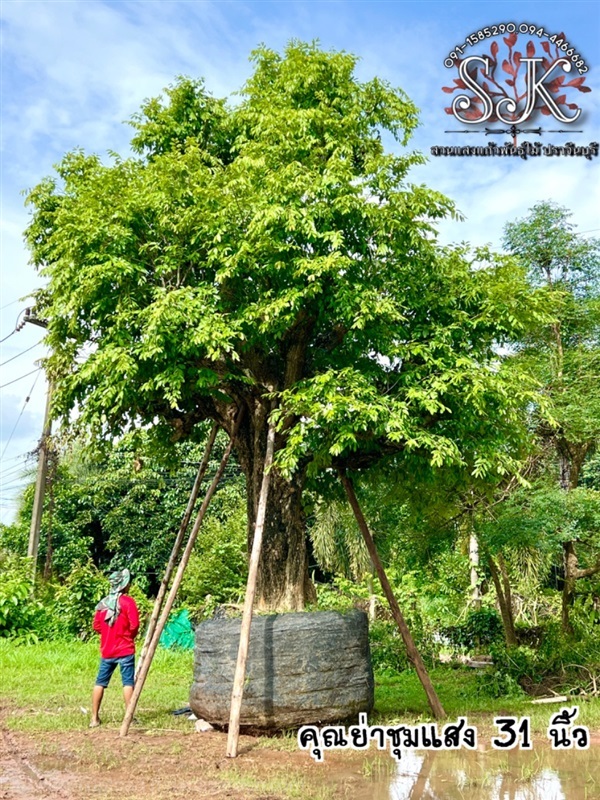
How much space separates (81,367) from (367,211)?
3262 mm

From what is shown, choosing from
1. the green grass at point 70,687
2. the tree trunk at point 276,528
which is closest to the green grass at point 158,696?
the green grass at point 70,687

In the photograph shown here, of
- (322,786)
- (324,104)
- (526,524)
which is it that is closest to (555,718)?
(526,524)

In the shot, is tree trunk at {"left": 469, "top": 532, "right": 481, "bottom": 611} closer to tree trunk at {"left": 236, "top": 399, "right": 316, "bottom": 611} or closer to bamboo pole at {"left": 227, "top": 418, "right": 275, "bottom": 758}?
tree trunk at {"left": 236, "top": 399, "right": 316, "bottom": 611}

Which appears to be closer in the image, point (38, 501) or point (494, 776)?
point (494, 776)

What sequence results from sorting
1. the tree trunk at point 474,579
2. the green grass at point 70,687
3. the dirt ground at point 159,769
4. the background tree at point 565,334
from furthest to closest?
1. the tree trunk at point 474,579
2. the background tree at point 565,334
3. the green grass at point 70,687
4. the dirt ground at point 159,769

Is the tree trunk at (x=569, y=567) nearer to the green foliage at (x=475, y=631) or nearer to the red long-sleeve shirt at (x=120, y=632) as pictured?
the green foliage at (x=475, y=631)

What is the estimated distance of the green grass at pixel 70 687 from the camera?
27.5 ft

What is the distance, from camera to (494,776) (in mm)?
6207

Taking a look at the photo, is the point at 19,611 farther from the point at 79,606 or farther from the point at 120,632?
the point at 120,632

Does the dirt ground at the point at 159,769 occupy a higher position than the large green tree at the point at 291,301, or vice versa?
the large green tree at the point at 291,301

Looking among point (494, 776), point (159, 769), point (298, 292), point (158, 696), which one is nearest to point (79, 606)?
point (158, 696)

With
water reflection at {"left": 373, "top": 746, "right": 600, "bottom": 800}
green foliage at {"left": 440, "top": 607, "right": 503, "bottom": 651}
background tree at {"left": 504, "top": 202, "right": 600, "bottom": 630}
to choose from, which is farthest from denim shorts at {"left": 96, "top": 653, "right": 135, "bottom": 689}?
green foliage at {"left": 440, "top": 607, "right": 503, "bottom": 651}

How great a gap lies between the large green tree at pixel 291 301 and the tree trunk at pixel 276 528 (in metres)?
0.02

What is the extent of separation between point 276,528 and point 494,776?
11.0 feet
